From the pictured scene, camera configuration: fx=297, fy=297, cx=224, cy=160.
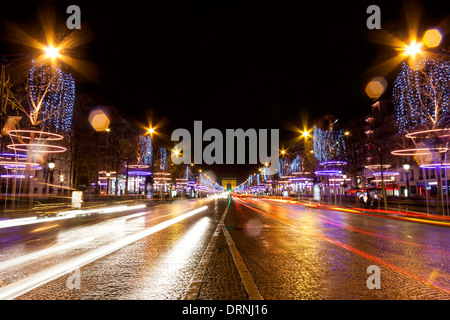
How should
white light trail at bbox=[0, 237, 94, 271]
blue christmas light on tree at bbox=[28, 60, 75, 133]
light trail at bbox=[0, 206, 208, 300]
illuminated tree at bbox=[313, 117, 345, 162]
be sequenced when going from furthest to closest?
illuminated tree at bbox=[313, 117, 345, 162] → blue christmas light on tree at bbox=[28, 60, 75, 133] → white light trail at bbox=[0, 237, 94, 271] → light trail at bbox=[0, 206, 208, 300]

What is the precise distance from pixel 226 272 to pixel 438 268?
444 cm

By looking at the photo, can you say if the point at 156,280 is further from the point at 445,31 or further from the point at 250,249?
the point at 445,31

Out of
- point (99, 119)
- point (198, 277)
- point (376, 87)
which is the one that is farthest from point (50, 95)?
point (376, 87)

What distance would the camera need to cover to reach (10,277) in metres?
5.48

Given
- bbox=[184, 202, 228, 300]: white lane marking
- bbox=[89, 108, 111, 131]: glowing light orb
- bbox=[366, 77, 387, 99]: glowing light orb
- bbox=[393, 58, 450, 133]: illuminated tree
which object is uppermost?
bbox=[366, 77, 387, 99]: glowing light orb

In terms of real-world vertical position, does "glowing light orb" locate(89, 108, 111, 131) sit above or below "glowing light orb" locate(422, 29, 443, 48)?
above

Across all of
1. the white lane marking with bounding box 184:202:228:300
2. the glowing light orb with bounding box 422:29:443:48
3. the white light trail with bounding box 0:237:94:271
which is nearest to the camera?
the white lane marking with bounding box 184:202:228:300

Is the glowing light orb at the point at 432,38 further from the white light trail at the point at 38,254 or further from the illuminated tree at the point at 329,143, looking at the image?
the illuminated tree at the point at 329,143

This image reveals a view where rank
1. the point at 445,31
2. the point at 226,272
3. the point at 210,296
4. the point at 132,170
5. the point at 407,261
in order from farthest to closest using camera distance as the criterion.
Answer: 1. the point at 132,170
2. the point at 445,31
3. the point at 407,261
4. the point at 226,272
5. the point at 210,296

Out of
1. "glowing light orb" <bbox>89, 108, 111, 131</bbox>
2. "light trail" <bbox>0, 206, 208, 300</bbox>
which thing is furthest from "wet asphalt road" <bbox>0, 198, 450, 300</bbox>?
"glowing light orb" <bbox>89, 108, 111, 131</bbox>

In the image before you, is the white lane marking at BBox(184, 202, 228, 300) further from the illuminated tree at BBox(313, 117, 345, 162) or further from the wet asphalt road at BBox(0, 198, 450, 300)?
the illuminated tree at BBox(313, 117, 345, 162)

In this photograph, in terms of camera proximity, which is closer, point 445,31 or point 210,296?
point 210,296
